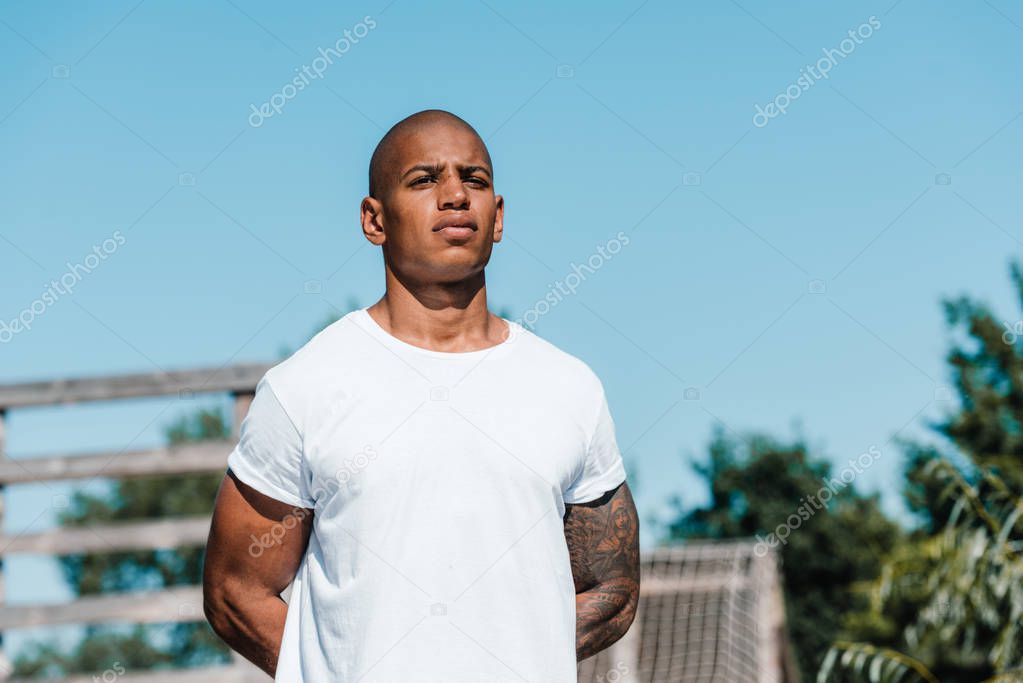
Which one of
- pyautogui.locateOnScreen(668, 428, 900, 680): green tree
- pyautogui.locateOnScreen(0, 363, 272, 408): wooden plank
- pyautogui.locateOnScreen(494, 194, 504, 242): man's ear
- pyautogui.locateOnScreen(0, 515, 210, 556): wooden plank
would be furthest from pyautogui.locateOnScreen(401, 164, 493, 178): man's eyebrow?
pyautogui.locateOnScreen(668, 428, 900, 680): green tree

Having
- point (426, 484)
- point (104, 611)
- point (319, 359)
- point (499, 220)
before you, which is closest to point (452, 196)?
point (499, 220)

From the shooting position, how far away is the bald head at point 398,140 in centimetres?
220

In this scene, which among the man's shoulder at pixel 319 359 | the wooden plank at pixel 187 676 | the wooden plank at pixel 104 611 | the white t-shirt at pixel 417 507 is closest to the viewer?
the white t-shirt at pixel 417 507

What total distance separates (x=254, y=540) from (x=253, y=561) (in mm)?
40

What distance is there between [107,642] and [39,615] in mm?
27686

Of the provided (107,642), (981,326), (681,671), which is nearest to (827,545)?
(981,326)

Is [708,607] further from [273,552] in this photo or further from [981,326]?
[981,326]

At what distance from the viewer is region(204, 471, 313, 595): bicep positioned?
82.2 inches

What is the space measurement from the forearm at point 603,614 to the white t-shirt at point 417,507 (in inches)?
4.4

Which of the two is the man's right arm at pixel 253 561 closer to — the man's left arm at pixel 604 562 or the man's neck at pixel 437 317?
the man's neck at pixel 437 317

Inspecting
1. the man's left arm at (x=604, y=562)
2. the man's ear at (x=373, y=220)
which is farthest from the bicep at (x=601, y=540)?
the man's ear at (x=373, y=220)

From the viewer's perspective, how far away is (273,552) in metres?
2.12

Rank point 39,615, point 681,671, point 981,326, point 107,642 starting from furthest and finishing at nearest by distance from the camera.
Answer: point 107,642
point 981,326
point 681,671
point 39,615

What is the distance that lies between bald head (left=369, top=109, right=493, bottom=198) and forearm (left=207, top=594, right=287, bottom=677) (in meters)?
0.75
